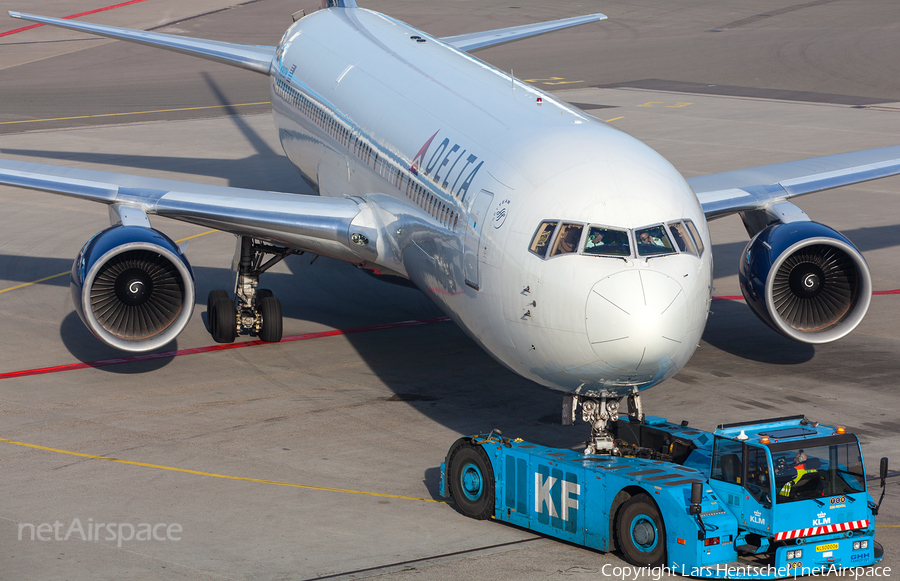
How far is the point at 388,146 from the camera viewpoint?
1939 centimetres

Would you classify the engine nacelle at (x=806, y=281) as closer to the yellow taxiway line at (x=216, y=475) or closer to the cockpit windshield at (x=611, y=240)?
the cockpit windshield at (x=611, y=240)

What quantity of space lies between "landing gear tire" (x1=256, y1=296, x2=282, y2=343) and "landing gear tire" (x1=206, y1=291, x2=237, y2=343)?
0.56 m

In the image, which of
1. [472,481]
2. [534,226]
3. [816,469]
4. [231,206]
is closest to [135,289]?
[231,206]

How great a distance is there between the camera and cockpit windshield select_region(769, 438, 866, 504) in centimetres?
1259

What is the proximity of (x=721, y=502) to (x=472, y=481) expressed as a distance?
3.31 meters

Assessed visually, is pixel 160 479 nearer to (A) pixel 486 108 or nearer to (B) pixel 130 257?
(B) pixel 130 257

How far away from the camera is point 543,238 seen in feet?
44.4

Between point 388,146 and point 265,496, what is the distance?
6933 mm

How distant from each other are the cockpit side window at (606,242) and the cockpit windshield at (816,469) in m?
2.76

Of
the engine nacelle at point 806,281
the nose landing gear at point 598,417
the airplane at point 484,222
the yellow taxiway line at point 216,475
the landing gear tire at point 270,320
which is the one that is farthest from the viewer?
the landing gear tire at point 270,320

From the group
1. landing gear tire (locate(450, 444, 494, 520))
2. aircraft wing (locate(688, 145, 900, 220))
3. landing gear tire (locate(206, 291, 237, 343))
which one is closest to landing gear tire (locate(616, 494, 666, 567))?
landing gear tire (locate(450, 444, 494, 520))

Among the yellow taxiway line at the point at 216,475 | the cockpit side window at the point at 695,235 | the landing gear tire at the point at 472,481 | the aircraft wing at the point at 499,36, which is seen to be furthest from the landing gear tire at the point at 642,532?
the aircraft wing at the point at 499,36

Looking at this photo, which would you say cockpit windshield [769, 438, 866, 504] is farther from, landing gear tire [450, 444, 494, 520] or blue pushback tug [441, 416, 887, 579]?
landing gear tire [450, 444, 494, 520]

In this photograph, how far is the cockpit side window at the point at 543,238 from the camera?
1346 cm
